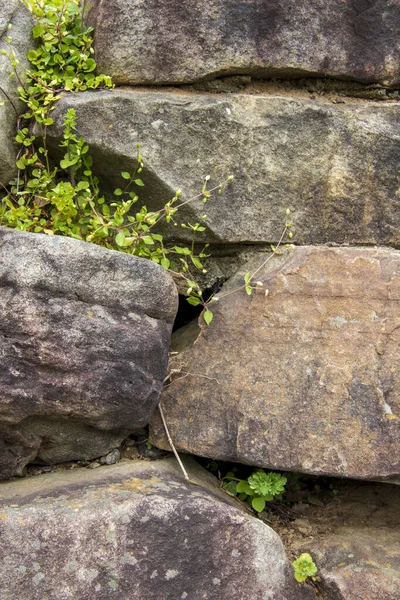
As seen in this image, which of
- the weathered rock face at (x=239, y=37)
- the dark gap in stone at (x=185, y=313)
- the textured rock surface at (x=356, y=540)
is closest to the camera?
the textured rock surface at (x=356, y=540)

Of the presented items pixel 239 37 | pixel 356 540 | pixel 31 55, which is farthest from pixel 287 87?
pixel 356 540

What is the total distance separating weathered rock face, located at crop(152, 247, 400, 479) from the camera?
93.6 inches

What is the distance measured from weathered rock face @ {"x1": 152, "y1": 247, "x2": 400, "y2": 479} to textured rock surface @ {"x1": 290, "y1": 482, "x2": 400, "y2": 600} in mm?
307

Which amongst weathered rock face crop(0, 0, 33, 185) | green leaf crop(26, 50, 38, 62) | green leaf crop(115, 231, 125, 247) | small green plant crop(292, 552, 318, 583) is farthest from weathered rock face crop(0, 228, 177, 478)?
green leaf crop(26, 50, 38, 62)

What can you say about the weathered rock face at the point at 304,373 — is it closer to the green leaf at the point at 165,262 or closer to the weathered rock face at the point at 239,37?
the green leaf at the point at 165,262

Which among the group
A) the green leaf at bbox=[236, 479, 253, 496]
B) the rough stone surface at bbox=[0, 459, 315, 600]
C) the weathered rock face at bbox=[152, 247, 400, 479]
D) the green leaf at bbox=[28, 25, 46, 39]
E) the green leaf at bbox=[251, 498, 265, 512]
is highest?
the green leaf at bbox=[28, 25, 46, 39]

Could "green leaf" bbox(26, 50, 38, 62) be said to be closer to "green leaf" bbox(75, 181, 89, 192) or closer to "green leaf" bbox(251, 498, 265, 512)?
"green leaf" bbox(75, 181, 89, 192)

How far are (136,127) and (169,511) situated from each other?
1486 mm

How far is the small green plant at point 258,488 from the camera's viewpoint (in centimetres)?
250

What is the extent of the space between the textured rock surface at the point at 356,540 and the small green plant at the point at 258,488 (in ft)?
0.62

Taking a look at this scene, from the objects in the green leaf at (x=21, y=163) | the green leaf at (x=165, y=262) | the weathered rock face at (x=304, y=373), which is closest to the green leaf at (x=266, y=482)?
the weathered rock face at (x=304, y=373)

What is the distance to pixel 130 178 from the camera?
8.79ft

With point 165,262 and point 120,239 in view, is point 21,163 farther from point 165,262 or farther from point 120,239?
point 165,262

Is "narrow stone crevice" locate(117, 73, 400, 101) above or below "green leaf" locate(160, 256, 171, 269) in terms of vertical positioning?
above
